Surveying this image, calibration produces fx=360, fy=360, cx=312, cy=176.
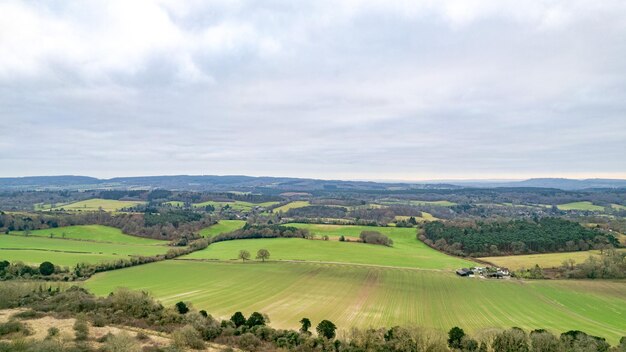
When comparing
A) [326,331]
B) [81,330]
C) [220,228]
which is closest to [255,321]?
[326,331]

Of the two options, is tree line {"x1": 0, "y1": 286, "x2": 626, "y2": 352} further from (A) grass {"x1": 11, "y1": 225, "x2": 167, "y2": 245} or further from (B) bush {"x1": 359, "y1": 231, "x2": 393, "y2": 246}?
(A) grass {"x1": 11, "y1": 225, "x2": 167, "y2": 245}

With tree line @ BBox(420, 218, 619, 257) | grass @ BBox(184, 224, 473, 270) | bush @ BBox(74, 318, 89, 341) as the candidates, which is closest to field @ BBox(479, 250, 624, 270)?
tree line @ BBox(420, 218, 619, 257)

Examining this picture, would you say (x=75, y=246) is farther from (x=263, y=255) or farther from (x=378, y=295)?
(x=378, y=295)

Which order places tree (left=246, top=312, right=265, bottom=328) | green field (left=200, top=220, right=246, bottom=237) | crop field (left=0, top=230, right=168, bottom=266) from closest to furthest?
tree (left=246, top=312, right=265, bottom=328)
crop field (left=0, top=230, right=168, bottom=266)
green field (left=200, top=220, right=246, bottom=237)

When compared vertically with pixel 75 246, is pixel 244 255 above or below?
above

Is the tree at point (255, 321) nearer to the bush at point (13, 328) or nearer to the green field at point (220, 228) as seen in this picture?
the bush at point (13, 328)

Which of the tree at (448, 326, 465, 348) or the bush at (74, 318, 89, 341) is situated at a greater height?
the bush at (74, 318, 89, 341)

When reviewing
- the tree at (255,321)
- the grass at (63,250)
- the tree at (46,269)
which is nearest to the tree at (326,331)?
the tree at (255,321)
